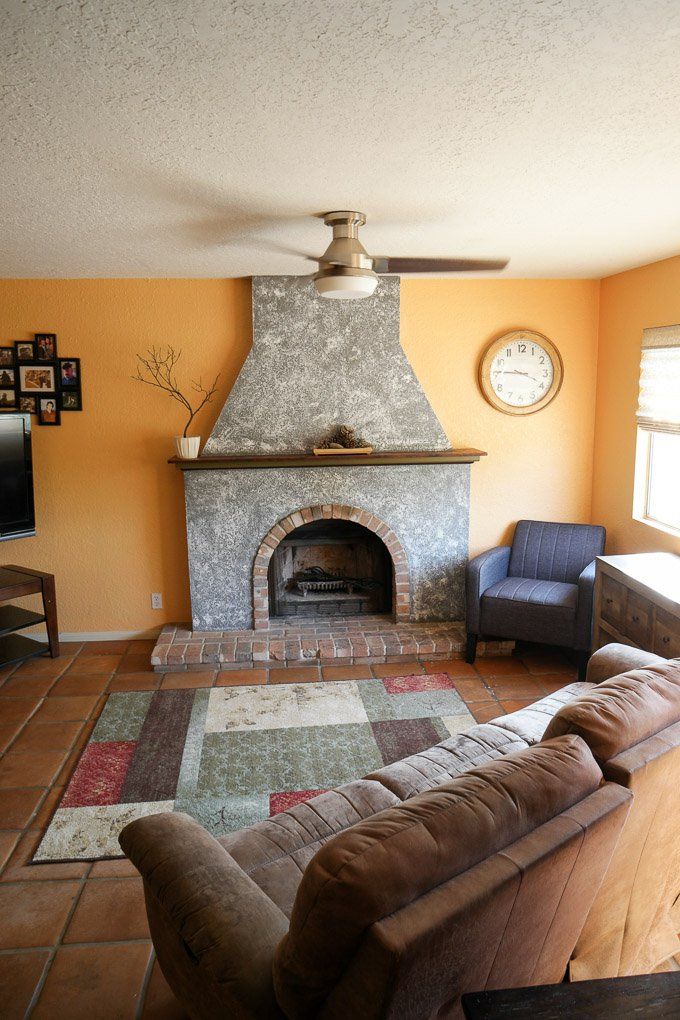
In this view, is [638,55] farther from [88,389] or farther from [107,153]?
[88,389]

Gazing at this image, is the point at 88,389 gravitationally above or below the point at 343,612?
above

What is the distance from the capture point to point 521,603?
4.06 metres

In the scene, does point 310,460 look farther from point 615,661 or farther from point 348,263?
point 615,661

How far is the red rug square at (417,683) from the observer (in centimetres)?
394

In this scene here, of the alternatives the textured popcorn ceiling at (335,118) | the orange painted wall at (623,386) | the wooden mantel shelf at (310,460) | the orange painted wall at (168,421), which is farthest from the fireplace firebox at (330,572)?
the textured popcorn ceiling at (335,118)

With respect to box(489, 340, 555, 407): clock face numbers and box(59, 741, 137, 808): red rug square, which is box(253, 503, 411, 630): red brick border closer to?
box(489, 340, 555, 407): clock face numbers

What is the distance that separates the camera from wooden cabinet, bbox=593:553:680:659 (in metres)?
3.01

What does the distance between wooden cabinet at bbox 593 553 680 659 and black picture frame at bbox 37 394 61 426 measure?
3.33 m

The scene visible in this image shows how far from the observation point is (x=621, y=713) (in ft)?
5.77

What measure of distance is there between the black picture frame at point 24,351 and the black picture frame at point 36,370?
2cm

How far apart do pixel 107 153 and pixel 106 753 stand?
8.19ft

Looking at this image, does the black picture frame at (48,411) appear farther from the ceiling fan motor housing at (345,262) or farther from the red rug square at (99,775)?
the ceiling fan motor housing at (345,262)

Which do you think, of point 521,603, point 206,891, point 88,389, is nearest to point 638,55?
point 206,891

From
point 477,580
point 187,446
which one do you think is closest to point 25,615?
point 187,446
